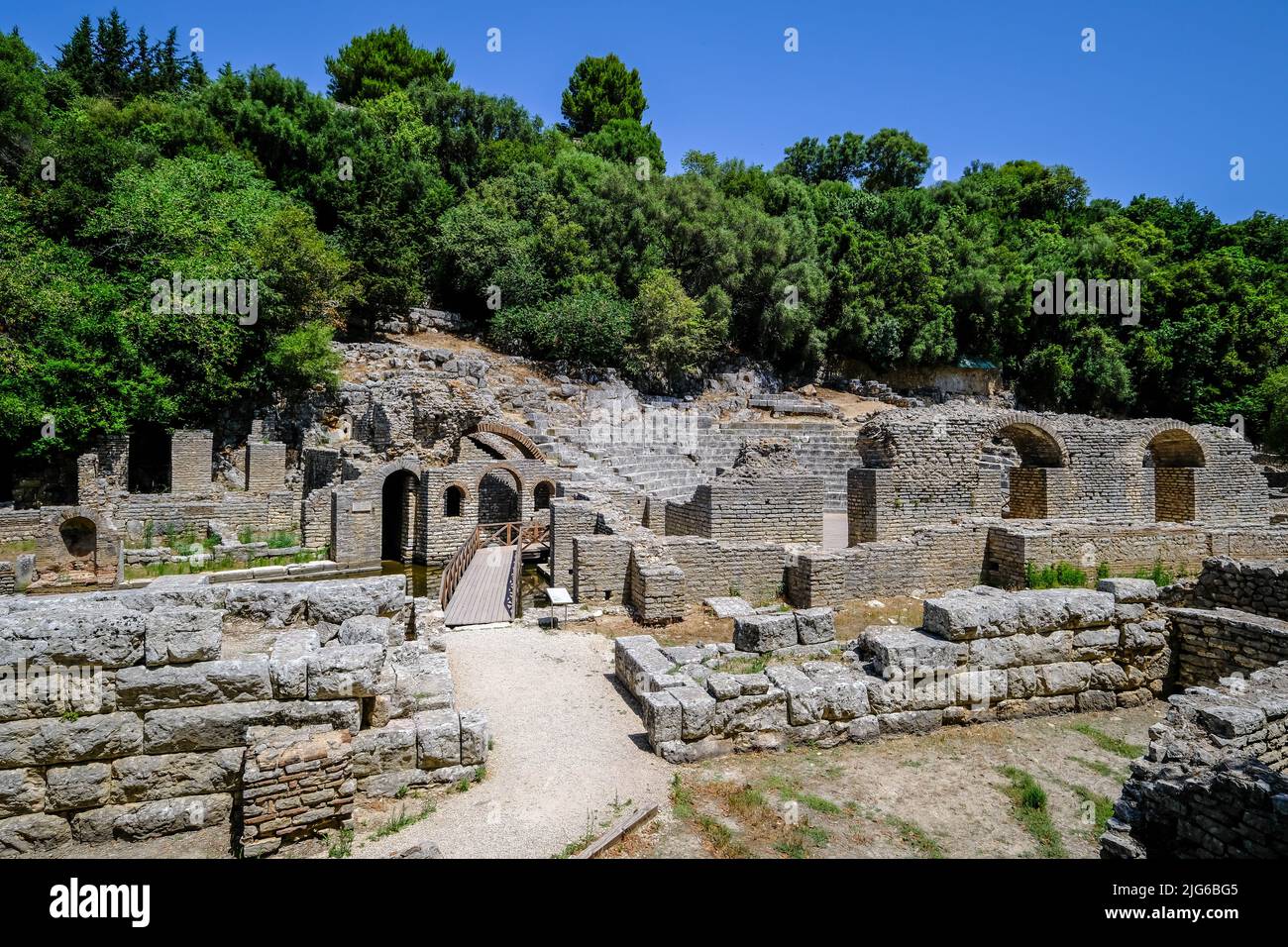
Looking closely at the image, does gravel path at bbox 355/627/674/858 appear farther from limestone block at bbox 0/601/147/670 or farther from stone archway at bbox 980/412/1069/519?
stone archway at bbox 980/412/1069/519

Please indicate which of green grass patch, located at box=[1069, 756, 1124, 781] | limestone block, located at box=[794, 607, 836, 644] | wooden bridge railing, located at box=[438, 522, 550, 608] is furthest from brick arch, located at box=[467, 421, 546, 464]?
green grass patch, located at box=[1069, 756, 1124, 781]

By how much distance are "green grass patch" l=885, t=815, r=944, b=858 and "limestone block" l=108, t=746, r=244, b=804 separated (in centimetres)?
475

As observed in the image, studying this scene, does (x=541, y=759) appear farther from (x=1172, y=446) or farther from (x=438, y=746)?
(x=1172, y=446)

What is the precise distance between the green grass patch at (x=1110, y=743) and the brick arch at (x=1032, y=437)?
7943 mm

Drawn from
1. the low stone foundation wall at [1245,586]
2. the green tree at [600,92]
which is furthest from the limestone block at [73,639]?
the green tree at [600,92]

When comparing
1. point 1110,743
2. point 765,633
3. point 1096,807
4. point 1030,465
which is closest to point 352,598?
point 765,633

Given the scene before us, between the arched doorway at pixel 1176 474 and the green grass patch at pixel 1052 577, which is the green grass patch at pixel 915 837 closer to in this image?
the green grass patch at pixel 1052 577

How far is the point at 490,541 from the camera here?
19.1m

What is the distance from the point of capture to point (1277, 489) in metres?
25.1

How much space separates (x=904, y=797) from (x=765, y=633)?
290 centimetres

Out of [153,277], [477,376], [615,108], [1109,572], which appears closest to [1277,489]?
[1109,572]

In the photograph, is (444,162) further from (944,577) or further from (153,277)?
(944,577)

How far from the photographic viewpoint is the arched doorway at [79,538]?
16094mm
